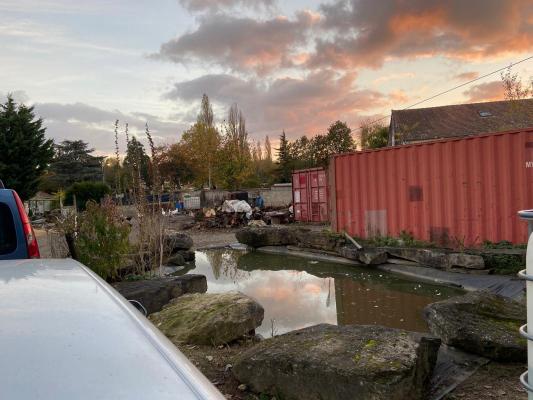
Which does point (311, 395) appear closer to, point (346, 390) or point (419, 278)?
point (346, 390)

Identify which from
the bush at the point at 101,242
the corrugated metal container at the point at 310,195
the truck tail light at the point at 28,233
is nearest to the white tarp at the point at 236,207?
the corrugated metal container at the point at 310,195

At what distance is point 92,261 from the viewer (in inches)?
270

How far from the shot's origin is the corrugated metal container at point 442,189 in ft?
27.4

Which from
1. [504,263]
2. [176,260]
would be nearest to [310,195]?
[176,260]

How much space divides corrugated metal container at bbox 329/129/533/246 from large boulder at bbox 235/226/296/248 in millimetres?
1732

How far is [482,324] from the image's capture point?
14.0 feet

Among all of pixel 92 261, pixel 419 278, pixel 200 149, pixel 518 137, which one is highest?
pixel 200 149

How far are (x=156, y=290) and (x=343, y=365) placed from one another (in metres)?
3.51

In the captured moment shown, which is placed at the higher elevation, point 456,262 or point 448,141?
point 448,141

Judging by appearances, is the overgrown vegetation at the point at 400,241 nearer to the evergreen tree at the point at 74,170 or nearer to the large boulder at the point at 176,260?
the large boulder at the point at 176,260

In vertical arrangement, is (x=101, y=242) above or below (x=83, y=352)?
below

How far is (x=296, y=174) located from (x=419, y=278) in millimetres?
11424

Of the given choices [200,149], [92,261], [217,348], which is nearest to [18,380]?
[217,348]

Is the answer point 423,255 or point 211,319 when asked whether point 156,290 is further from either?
point 423,255
